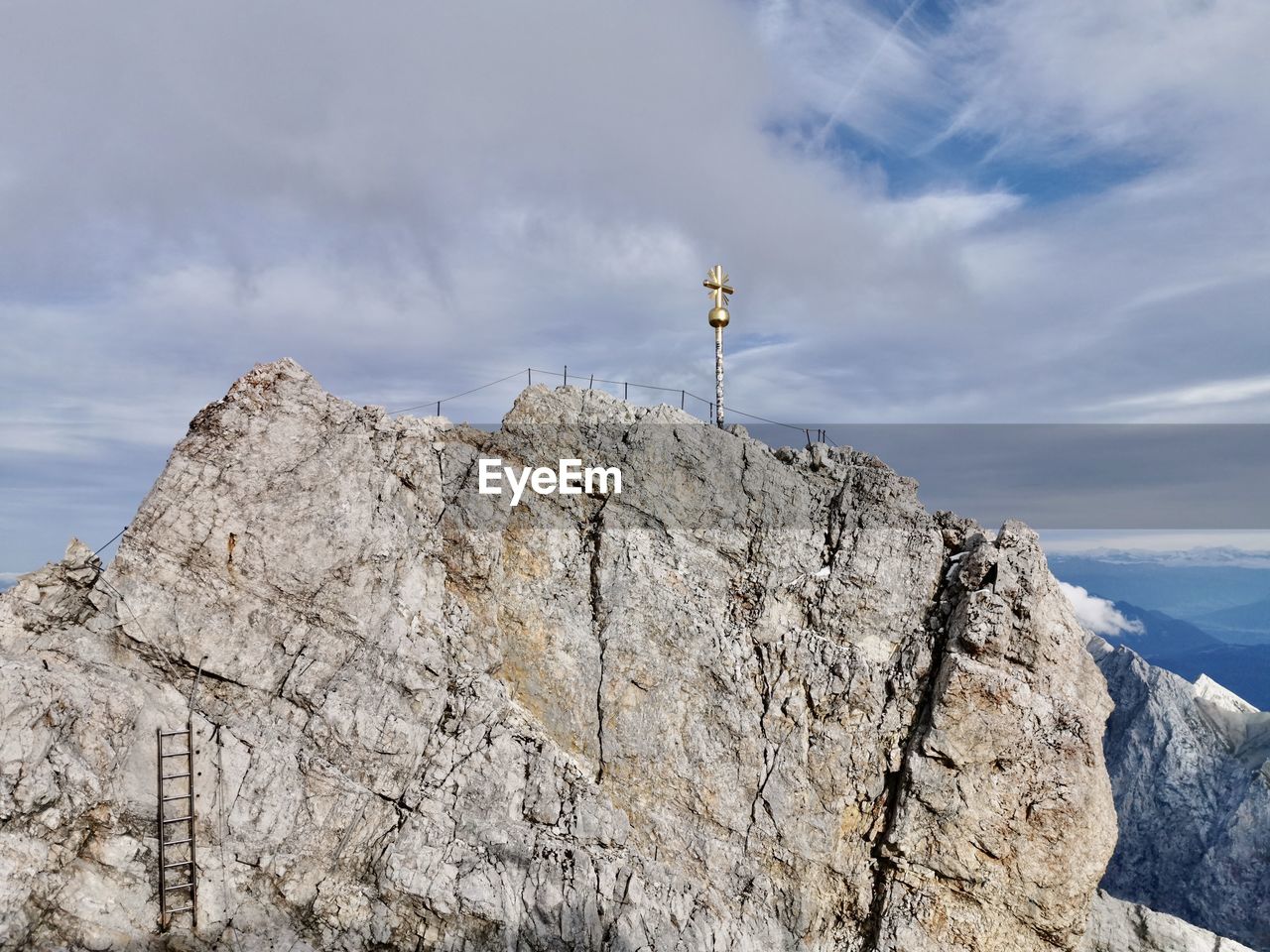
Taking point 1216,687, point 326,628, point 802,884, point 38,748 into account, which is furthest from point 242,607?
point 1216,687

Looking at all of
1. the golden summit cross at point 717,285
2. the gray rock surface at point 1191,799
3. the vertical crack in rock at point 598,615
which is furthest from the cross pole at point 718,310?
the gray rock surface at point 1191,799

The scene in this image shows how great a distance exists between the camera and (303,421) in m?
25.4

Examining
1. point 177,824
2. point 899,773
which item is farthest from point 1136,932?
point 177,824

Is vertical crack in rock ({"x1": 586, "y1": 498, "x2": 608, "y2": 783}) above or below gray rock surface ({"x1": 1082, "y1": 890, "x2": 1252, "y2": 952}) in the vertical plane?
above

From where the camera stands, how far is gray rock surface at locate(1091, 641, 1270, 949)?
49000 millimetres

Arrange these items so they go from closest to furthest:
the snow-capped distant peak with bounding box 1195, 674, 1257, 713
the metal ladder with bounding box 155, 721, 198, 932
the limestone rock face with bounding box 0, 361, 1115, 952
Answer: the metal ladder with bounding box 155, 721, 198, 932, the limestone rock face with bounding box 0, 361, 1115, 952, the snow-capped distant peak with bounding box 1195, 674, 1257, 713

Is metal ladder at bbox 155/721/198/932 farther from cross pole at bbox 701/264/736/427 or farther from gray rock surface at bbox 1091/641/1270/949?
gray rock surface at bbox 1091/641/1270/949

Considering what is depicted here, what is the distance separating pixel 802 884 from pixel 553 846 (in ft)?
25.7

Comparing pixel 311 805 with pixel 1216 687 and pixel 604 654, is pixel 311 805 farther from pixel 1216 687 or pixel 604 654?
pixel 1216 687

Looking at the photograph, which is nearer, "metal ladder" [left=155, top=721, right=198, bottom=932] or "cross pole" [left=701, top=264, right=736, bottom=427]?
"metal ladder" [left=155, top=721, right=198, bottom=932]

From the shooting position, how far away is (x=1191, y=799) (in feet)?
174

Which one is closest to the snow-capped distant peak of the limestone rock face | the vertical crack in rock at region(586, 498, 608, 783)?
the limestone rock face

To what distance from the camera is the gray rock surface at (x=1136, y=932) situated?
104ft

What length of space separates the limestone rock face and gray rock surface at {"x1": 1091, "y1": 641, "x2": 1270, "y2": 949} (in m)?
33.0
